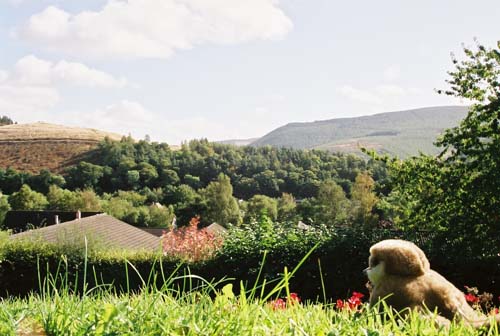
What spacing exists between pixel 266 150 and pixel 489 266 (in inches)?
3474

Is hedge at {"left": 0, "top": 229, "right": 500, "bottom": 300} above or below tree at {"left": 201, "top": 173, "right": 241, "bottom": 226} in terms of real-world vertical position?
above

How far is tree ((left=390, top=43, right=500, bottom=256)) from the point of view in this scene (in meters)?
11.3

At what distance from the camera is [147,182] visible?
2995 inches

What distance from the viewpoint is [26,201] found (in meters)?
60.0

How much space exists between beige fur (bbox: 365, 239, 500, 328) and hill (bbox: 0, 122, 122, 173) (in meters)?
94.6

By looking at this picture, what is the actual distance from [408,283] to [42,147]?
109825 mm

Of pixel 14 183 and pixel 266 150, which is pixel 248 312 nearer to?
pixel 14 183

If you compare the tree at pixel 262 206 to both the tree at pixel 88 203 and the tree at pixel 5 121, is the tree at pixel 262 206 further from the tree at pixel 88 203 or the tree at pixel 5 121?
the tree at pixel 5 121

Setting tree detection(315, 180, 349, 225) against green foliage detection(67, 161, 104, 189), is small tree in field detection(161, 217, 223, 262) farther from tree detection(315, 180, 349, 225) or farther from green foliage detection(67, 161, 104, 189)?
green foliage detection(67, 161, 104, 189)

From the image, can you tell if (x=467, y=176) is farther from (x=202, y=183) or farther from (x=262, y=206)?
(x=202, y=183)

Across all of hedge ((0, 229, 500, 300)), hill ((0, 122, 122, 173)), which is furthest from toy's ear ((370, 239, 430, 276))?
hill ((0, 122, 122, 173))

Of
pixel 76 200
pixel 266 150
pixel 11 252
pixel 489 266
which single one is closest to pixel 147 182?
pixel 76 200

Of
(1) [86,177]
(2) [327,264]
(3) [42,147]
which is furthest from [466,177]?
(3) [42,147]

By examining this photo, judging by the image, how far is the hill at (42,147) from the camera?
96812mm
